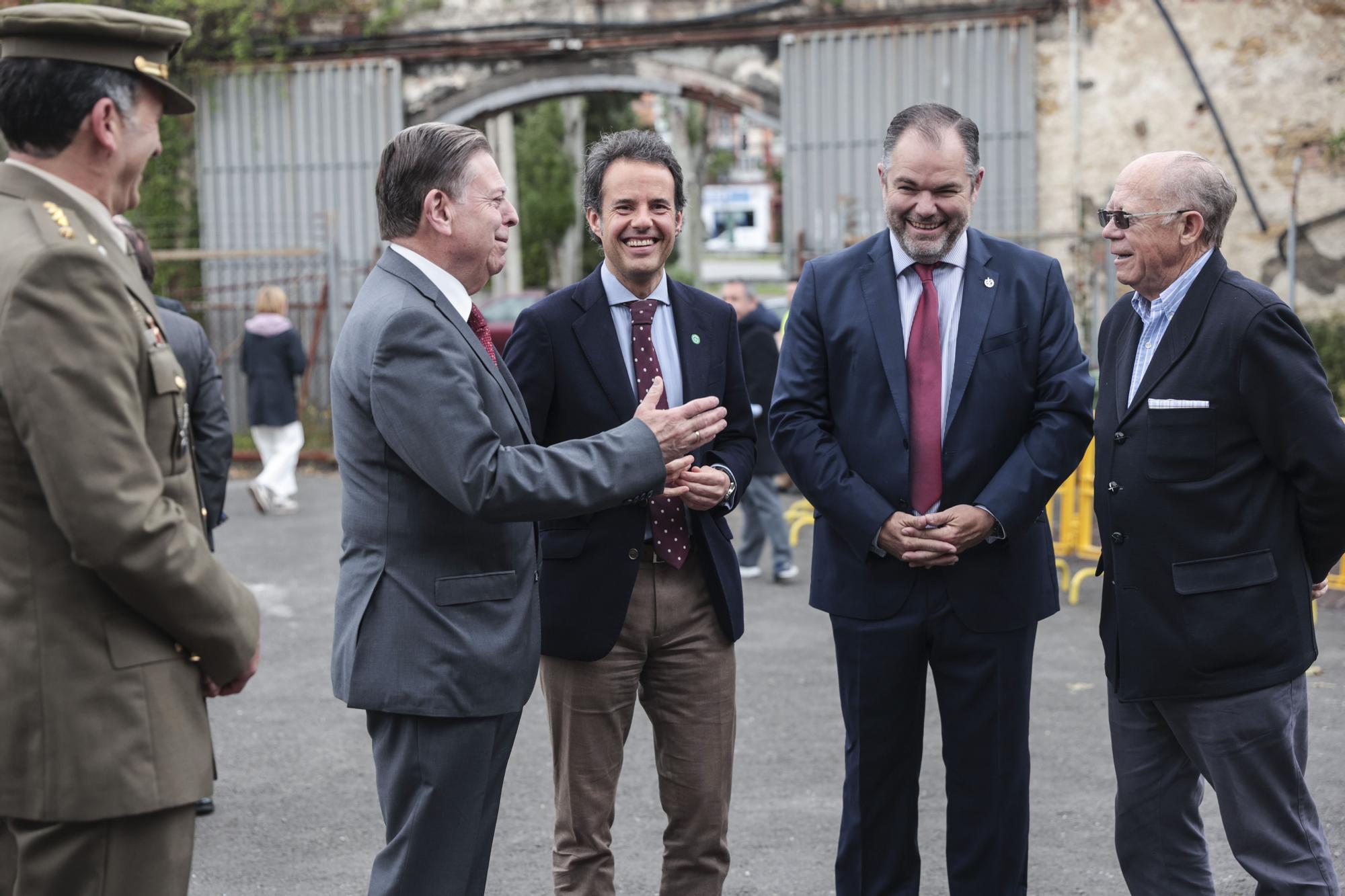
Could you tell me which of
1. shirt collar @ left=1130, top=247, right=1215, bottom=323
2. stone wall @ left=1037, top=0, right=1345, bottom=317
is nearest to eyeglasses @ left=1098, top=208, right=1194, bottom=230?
shirt collar @ left=1130, top=247, right=1215, bottom=323

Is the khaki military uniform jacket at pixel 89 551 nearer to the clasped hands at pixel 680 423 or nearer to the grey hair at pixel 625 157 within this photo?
the clasped hands at pixel 680 423

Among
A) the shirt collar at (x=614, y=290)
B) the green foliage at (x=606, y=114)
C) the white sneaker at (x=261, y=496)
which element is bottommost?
the white sneaker at (x=261, y=496)

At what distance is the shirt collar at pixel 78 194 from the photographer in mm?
2299

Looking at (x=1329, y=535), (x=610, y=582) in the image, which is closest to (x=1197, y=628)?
(x=1329, y=535)

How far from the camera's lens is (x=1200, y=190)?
343 cm

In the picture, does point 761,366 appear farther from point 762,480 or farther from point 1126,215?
point 1126,215

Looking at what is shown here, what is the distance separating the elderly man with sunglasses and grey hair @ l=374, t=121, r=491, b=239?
5.18ft

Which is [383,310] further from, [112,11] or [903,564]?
[903,564]

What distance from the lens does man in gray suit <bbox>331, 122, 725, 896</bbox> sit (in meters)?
2.83

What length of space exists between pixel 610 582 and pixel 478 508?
2.73 feet

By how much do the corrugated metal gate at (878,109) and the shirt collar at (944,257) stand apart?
10.3 metres

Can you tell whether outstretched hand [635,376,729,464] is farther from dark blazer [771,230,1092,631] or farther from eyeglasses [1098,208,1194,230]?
eyeglasses [1098,208,1194,230]

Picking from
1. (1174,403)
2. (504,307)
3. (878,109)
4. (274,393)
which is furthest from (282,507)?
(504,307)

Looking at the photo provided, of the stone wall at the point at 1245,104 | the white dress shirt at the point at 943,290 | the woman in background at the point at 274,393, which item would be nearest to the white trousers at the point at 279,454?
the woman in background at the point at 274,393
